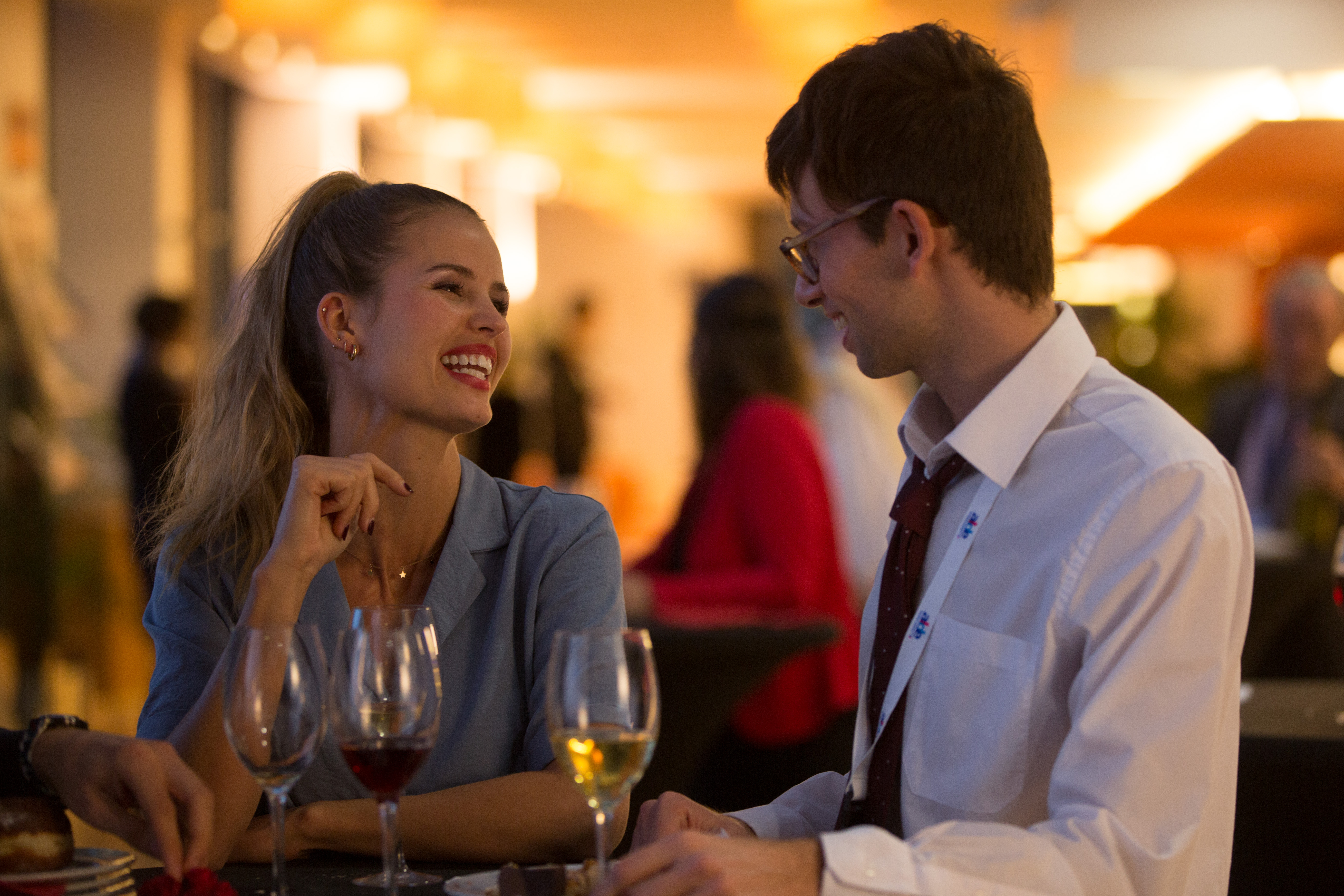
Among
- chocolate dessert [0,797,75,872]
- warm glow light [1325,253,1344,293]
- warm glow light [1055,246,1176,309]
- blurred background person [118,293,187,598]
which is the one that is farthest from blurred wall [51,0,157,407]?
warm glow light [1325,253,1344,293]

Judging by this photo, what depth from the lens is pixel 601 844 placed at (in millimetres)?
1050

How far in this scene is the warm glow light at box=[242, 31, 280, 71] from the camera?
26.8 ft

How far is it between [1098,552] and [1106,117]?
11.0 m

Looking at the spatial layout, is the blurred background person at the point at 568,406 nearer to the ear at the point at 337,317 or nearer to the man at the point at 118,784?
the ear at the point at 337,317

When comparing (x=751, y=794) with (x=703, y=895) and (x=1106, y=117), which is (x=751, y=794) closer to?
(x=703, y=895)

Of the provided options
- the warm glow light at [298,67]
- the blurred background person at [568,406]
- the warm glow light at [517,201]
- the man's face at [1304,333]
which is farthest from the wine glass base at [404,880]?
→ the warm glow light at [517,201]

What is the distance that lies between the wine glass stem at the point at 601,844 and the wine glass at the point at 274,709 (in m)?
0.24

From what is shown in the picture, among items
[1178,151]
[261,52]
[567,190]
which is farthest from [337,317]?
[567,190]

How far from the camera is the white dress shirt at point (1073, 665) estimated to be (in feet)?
3.66

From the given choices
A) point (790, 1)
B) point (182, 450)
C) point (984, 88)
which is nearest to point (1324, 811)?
point (984, 88)

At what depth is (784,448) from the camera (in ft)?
10.5

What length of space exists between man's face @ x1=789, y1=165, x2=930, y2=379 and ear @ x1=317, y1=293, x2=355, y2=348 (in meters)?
0.67

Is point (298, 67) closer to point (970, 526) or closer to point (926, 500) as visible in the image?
point (926, 500)

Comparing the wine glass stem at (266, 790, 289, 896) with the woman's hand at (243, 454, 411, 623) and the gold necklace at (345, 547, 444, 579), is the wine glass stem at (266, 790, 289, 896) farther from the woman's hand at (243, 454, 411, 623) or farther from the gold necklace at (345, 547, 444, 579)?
the gold necklace at (345, 547, 444, 579)
